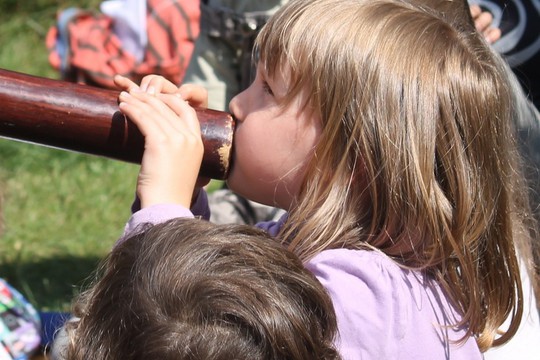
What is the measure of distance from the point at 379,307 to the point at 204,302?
15.4 inches

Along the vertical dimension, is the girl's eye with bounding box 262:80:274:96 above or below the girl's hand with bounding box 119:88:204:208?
above

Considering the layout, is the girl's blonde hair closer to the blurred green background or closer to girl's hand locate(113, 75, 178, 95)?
girl's hand locate(113, 75, 178, 95)

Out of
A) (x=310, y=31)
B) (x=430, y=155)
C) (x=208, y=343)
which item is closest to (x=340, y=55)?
(x=310, y=31)

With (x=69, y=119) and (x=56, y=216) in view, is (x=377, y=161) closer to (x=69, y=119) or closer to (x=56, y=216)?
(x=69, y=119)

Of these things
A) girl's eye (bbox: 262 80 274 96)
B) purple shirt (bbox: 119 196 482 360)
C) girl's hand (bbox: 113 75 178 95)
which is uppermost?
girl's eye (bbox: 262 80 274 96)

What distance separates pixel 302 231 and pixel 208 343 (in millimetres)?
382

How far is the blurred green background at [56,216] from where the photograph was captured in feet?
11.5

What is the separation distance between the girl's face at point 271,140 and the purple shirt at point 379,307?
0.18 metres

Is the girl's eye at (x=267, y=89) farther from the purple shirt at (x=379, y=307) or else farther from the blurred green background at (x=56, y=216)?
the blurred green background at (x=56, y=216)

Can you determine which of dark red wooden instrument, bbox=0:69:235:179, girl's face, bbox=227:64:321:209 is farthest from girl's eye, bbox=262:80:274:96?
dark red wooden instrument, bbox=0:69:235:179

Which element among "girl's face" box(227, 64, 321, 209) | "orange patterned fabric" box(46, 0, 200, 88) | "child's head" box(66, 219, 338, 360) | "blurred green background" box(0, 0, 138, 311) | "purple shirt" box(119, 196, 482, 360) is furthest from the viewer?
"blurred green background" box(0, 0, 138, 311)

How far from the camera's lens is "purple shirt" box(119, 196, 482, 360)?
1.64 metres

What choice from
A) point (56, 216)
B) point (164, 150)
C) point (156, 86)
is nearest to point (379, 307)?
point (164, 150)

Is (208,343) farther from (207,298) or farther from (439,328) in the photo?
(439,328)
